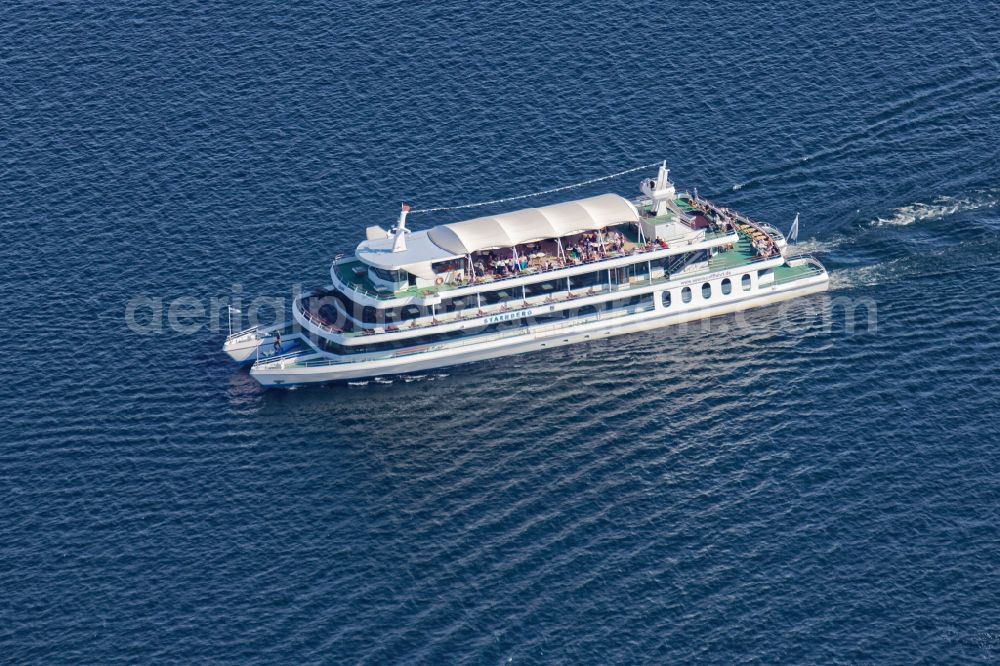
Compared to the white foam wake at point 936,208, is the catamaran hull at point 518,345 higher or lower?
lower

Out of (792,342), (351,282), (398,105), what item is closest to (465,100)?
(398,105)

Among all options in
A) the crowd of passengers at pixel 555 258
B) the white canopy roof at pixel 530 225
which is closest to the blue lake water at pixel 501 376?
the crowd of passengers at pixel 555 258

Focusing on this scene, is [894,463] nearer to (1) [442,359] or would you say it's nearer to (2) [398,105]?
(1) [442,359]

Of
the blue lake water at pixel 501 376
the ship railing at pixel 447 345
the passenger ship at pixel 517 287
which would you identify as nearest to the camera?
the blue lake water at pixel 501 376

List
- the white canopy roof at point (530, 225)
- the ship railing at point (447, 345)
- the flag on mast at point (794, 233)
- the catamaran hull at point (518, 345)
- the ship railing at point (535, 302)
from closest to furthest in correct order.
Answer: the catamaran hull at point (518, 345) → the ship railing at point (447, 345) → the ship railing at point (535, 302) → the white canopy roof at point (530, 225) → the flag on mast at point (794, 233)

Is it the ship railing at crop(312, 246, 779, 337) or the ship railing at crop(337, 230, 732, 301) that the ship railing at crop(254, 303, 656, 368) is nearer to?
the ship railing at crop(312, 246, 779, 337)

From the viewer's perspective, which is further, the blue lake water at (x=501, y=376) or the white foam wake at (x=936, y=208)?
the white foam wake at (x=936, y=208)

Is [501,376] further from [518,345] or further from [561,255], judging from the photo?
[561,255]

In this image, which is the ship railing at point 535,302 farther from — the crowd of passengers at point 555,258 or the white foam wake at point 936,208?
the white foam wake at point 936,208
